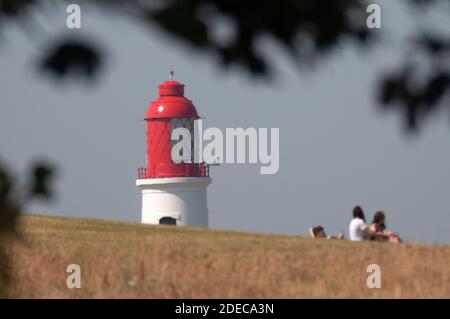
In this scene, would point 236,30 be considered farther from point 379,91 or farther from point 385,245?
point 385,245

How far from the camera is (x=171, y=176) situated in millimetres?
58812

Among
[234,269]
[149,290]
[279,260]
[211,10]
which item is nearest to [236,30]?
[211,10]

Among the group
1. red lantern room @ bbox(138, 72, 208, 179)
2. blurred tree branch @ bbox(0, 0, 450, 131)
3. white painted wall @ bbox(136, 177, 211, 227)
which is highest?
red lantern room @ bbox(138, 72, 208, 179)

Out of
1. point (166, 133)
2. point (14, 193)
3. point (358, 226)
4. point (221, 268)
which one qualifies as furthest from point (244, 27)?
point (166, 133)

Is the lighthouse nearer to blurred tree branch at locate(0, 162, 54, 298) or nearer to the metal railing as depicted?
the metal railing

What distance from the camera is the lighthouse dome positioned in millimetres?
58281

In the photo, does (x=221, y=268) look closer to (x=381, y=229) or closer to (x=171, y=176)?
(x=381, y=229)

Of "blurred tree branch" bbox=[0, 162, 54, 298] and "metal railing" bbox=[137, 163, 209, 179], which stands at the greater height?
"metal railing" bbox=[137, 163, 209, 179]

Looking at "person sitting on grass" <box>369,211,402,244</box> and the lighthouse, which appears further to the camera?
the lighthouse

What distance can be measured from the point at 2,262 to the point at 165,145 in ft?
180

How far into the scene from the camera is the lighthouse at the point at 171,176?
58.5 metres

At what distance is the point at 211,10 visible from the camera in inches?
135

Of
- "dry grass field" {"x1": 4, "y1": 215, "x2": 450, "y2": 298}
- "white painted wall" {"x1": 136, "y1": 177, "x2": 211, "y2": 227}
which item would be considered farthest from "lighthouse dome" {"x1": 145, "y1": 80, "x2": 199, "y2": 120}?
"dry grass field" {"x1": 4, "y1": 215, "x2": 450, "y2": 298}

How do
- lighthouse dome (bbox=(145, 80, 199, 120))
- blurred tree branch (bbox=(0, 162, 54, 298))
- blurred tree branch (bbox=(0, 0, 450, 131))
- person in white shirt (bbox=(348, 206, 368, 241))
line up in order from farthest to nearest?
lighthouse dome (bbox=(145, 80, 199, 120)), person in white shirt (bbox=(348, 206, 368, 241)), blurred tree branch (bbox=(0, 162, 54, 298)), blurred tree branch (bbox=(0, 0, 450, 131))
